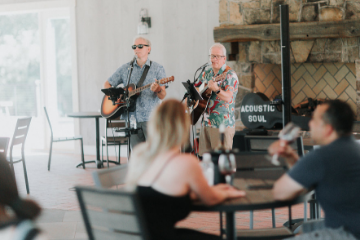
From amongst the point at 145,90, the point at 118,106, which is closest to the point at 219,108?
the point at 145,90

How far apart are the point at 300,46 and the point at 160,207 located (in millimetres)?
4316

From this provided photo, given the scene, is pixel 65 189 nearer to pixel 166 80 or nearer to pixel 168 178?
pixel 166 80

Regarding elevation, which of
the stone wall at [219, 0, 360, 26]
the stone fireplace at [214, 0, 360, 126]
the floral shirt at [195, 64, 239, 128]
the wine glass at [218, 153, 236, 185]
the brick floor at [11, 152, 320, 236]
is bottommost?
the brick floor at [11, 152, 320, 236]

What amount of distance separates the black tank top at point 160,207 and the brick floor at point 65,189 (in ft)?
5.55

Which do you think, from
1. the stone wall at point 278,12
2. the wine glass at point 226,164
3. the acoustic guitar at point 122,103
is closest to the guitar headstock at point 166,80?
the acoustic guitar at point 122,103

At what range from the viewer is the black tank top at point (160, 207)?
5.57 feet

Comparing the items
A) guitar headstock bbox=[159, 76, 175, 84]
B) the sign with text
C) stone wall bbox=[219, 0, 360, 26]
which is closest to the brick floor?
guitar headstock bbox=[159, 76, 175, 84]

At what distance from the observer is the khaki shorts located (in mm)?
3879

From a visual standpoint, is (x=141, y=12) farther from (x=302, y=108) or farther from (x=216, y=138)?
(x=216, y=138)

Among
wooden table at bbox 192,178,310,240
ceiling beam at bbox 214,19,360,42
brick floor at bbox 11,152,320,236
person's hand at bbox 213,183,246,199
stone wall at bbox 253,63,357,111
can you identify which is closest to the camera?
wooden table at bbox 192,178,310,240

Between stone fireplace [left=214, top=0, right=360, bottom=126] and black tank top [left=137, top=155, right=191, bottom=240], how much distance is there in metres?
4.14

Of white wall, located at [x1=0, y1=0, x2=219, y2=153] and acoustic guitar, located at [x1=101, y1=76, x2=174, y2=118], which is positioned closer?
acoustic guitar, located at [x1=101, y1=76, x2=174, y2=118]

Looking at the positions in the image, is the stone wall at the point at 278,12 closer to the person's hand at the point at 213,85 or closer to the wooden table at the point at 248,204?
the person's hand at the point at 213,85

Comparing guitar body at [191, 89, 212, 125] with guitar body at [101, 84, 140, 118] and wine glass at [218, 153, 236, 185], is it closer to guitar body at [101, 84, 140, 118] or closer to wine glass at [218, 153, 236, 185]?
guitar body at [101, 84, 140, 118]
